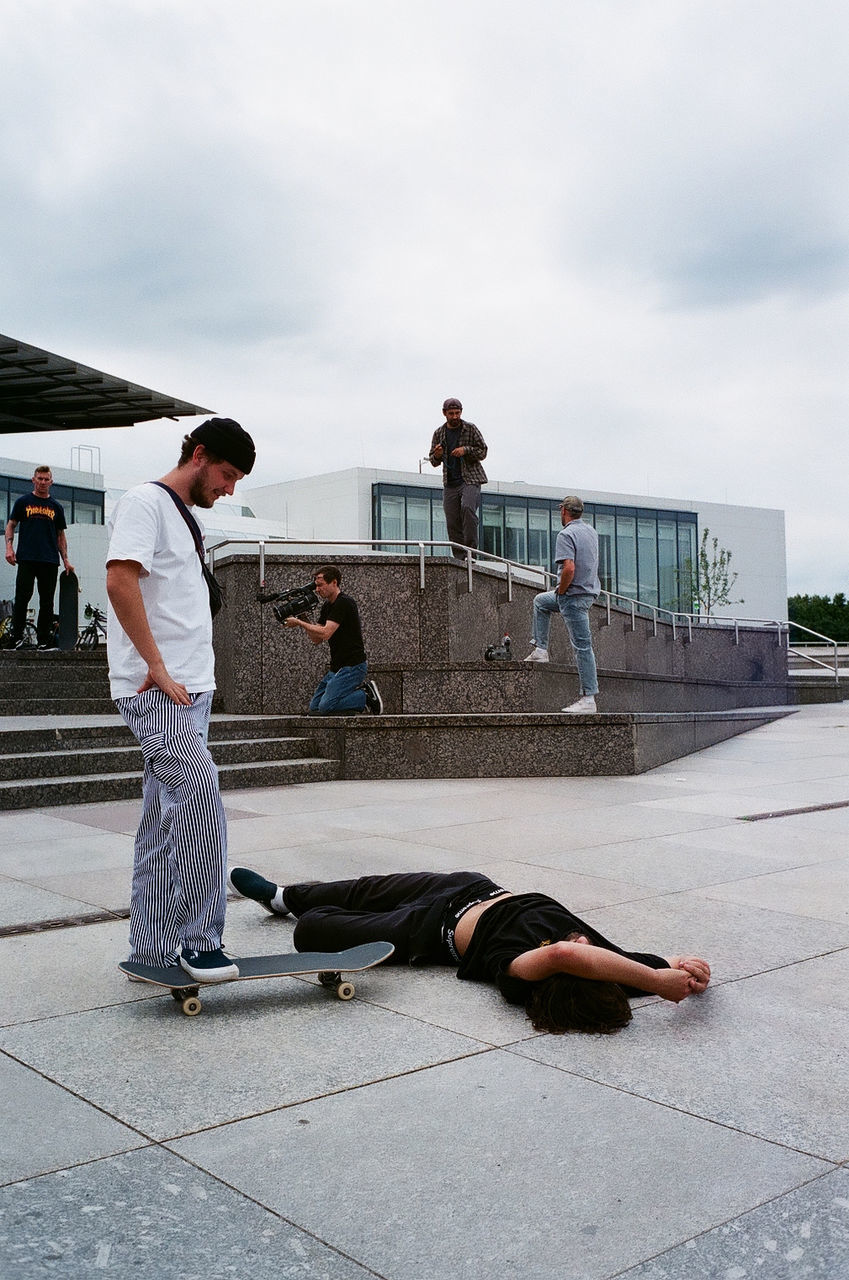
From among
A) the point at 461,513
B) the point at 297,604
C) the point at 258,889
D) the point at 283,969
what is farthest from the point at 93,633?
the point at 283,969

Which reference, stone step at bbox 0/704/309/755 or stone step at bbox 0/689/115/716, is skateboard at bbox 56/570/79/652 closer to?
stone step at bbox 0/689/115/716

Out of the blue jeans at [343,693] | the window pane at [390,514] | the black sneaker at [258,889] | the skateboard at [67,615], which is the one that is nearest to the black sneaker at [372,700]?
the blue jeans at [343,693]

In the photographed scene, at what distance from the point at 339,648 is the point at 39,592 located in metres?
4.19

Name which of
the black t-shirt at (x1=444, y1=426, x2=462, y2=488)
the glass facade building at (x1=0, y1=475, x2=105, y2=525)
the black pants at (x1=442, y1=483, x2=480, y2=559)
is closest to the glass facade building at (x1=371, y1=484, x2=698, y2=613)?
the glass facade building at (x1=0, y1=475, x2=105, y2=525)

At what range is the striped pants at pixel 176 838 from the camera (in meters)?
3.48

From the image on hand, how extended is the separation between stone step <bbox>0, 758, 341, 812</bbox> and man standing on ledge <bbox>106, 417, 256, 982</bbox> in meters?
4.76

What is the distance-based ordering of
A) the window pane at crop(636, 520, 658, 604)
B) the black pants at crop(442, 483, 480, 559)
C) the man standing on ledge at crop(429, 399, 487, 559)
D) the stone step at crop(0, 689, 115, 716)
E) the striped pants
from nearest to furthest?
the striped pants < the stone step at crop(0, 689, 115, 716) < the man standing on ledge at crop(429, 399, 487, 559) < the black pants at crop(442, 483, 480, 559) < the window pane at crop(636, 520, 658, 604)

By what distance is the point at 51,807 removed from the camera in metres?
8.12

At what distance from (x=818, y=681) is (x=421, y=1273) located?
24.0 meters

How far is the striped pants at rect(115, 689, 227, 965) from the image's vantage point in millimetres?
3482

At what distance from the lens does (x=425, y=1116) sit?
2732mm

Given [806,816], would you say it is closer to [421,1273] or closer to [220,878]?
[220,878]

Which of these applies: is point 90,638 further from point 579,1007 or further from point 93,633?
point 579,1007

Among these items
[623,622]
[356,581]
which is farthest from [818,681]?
[356,581]
